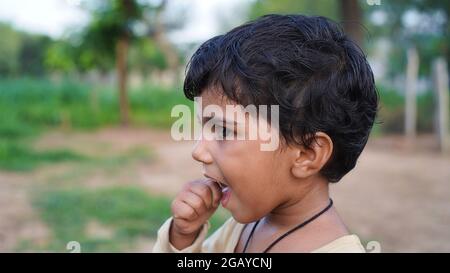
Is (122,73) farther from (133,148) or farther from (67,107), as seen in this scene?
(133,148)

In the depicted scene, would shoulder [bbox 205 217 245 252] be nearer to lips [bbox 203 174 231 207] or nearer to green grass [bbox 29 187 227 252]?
lips [bbox 203 174 231 207]

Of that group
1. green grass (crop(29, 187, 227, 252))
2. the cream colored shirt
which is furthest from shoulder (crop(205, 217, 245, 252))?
green grass (crop(29, 187, 227, 252))

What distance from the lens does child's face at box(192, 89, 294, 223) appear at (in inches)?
38.2

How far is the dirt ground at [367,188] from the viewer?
3.47 metres

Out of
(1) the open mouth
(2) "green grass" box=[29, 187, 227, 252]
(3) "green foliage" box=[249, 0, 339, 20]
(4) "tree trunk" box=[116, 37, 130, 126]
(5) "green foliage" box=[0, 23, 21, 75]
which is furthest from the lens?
(5) "green foliage" box=[0, 23, 21, 75]

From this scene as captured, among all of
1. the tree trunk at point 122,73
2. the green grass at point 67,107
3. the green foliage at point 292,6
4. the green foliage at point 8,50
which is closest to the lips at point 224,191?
the green grass at point 67,107

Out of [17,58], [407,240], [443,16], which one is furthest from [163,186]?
[17,58]

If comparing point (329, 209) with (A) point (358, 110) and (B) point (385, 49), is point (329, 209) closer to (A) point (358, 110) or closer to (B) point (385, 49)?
(A) point (358, 110)

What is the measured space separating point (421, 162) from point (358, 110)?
5811 millimetres

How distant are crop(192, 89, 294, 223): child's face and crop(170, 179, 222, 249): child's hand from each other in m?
0.05

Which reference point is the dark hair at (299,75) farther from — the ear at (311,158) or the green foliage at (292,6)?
the green foliage at (292,6)

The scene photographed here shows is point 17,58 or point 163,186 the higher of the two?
point 17,58

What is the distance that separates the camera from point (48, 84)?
40.4 ft

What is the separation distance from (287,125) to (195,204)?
29 cm
